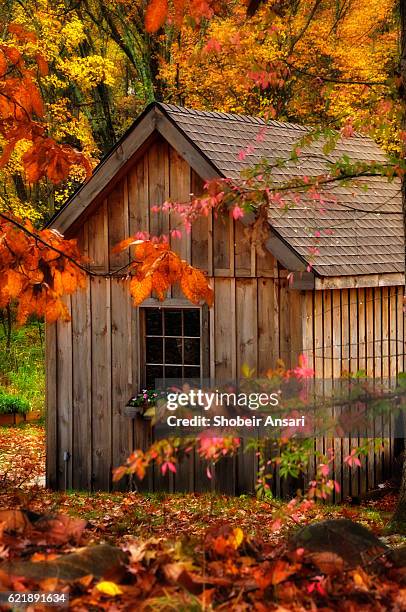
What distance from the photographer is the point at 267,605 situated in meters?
4.46

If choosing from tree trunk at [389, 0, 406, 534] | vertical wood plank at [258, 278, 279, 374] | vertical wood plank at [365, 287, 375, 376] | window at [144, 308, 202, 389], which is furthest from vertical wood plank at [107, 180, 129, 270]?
tree trunk at [389, 0, 406, 534]

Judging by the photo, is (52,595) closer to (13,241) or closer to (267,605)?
(267,605)

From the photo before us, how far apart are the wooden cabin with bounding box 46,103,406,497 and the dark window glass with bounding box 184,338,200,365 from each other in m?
0.01

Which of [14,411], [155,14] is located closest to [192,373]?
[155,14]

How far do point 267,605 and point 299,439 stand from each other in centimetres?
416

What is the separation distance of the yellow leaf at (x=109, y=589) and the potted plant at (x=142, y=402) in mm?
6967

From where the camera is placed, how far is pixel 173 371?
11578 mm

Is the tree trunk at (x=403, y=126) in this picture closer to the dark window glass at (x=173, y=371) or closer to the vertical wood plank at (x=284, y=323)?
the vertical wood plank at (x=284, y=323)

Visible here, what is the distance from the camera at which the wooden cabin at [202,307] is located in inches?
425

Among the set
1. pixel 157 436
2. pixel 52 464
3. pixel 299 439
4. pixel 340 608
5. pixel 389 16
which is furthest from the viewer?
pixel 389 16

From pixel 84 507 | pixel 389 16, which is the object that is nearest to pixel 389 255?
pixel 84 507

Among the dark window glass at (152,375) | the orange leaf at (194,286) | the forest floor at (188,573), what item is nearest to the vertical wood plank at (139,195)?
the dark window glass at (152,375)

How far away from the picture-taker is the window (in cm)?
1141

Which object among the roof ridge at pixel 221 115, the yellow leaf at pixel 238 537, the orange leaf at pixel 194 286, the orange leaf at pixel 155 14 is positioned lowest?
the yellow leaf at pixel 238 537
